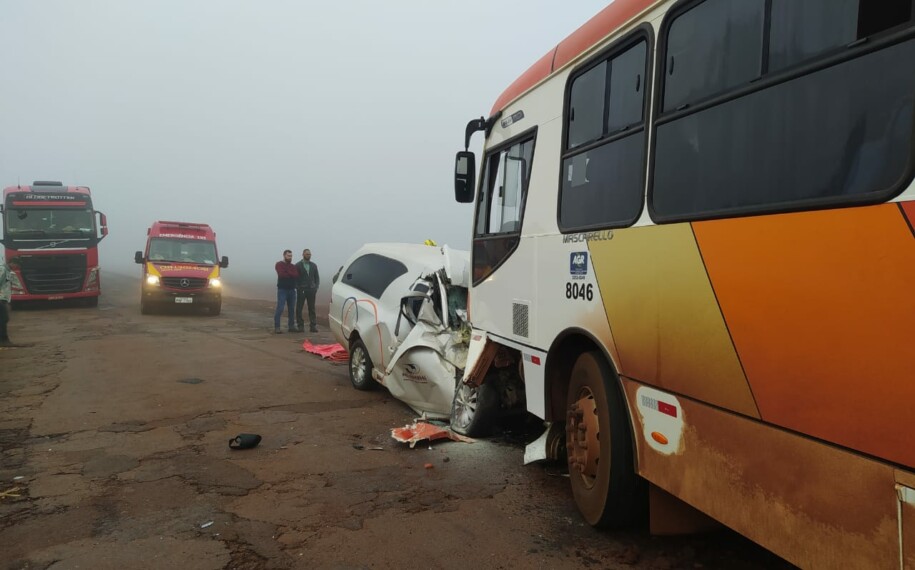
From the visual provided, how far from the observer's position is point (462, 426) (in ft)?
18.6

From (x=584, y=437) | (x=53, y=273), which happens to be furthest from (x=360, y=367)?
(x=53, y=273)

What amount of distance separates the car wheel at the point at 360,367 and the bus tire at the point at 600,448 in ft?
13.3

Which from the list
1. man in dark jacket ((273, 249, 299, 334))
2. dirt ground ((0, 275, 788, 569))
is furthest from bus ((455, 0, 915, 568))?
man in dark jacket ((273, 249, 299, 334))

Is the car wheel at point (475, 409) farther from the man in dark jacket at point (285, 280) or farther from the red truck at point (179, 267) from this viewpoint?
the red truck at point (179, 267)

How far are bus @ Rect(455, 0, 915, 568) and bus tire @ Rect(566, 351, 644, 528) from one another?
0.02 meters

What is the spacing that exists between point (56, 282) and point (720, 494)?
1980 cm

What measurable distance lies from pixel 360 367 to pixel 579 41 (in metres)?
5.14

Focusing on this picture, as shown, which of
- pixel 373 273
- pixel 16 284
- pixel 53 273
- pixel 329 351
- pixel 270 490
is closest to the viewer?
pixel 270 490

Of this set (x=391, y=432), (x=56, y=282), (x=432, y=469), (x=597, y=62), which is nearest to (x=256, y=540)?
(x=432, y=469)

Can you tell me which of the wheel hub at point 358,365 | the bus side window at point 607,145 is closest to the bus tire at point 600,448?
the bus side window at point 607,145

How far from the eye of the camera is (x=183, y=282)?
1653cm

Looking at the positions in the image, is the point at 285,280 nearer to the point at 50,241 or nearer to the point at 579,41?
the point at 50,241

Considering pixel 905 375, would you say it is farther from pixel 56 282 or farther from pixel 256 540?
pixel 56 282

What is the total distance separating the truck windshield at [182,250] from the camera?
55.8ft
